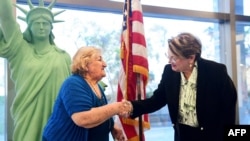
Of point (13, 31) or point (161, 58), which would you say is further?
point (161, 58)

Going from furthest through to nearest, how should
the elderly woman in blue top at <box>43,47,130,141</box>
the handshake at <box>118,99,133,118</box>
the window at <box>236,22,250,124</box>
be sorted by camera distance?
1. the window at <box>236,22,250,124</box>
2. the handshake at <box>118,99,133,118</box>
3. the elderly woman in blue top at <box>43,47,130,141</box>

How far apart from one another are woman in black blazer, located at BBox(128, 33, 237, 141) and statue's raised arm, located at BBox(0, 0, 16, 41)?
3.30 ft

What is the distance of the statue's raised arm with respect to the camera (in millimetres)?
1920

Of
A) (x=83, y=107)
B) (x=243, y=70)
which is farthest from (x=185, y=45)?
(x=243, y=70)

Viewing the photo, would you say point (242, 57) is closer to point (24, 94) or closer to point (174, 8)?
point (174, 8)

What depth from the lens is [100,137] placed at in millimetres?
1848

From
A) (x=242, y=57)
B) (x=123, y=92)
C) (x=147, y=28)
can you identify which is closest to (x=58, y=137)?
(x=123, y=92)

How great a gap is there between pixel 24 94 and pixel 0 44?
0.35 meters

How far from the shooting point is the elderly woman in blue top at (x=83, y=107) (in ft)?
5.51

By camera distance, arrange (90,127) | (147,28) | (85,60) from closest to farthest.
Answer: (90,127), (85,60), (147,28)

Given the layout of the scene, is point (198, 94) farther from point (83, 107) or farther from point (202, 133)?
point (83, 107)

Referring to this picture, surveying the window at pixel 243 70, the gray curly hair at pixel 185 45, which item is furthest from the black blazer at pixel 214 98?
the window at pixel 243 70

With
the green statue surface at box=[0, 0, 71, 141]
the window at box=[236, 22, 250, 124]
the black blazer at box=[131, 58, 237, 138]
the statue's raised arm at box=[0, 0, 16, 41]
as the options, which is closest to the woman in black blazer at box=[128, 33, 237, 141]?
the black blazer at box=[131, 58, 237, 138]

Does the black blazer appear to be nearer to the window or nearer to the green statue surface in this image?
the green statue surface
